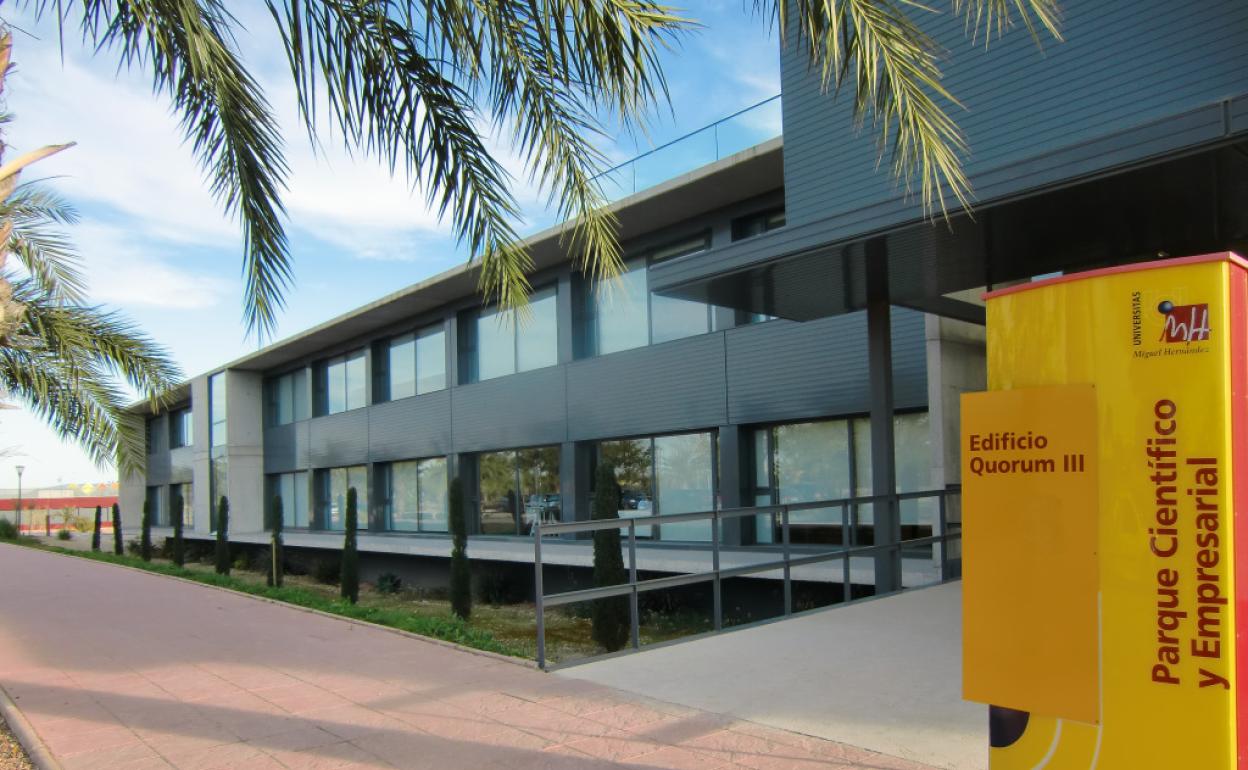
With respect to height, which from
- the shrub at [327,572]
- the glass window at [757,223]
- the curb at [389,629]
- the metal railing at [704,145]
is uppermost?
the metal railing at [704,145]

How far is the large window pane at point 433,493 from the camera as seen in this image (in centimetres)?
2706

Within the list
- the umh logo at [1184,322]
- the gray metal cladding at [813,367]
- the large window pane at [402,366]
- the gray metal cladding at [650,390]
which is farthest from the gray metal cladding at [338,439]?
the umh logo at [1184,322]

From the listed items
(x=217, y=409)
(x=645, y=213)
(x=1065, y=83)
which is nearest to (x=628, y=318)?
(x=645, y=213)

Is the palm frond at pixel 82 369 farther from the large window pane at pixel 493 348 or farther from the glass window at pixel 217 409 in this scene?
the glass window at pixel 217 409

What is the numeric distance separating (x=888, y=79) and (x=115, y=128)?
13.0 ft

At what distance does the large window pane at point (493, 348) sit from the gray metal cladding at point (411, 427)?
1.66m

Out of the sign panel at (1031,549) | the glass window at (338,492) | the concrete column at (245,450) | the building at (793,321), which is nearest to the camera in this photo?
the sign panel at (1031,549)

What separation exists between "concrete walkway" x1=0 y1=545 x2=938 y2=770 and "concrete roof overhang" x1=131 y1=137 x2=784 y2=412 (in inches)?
109

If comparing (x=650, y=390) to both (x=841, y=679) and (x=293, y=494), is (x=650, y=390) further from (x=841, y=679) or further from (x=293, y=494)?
(x=293, y=494)

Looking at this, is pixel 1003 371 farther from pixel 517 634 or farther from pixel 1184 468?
pixel 517 634

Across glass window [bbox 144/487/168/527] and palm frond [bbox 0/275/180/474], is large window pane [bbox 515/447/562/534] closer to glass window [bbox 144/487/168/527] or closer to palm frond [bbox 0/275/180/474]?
palm frond [bbox 0/275/180/474]

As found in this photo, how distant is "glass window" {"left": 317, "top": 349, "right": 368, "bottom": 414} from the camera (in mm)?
31453

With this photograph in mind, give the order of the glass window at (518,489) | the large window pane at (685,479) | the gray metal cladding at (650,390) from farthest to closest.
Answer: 1. the glass window at (518,489)
2. the large window pane at (685,479)
3. the gray metal cladding at (650,390)

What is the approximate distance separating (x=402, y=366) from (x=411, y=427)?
230cm
